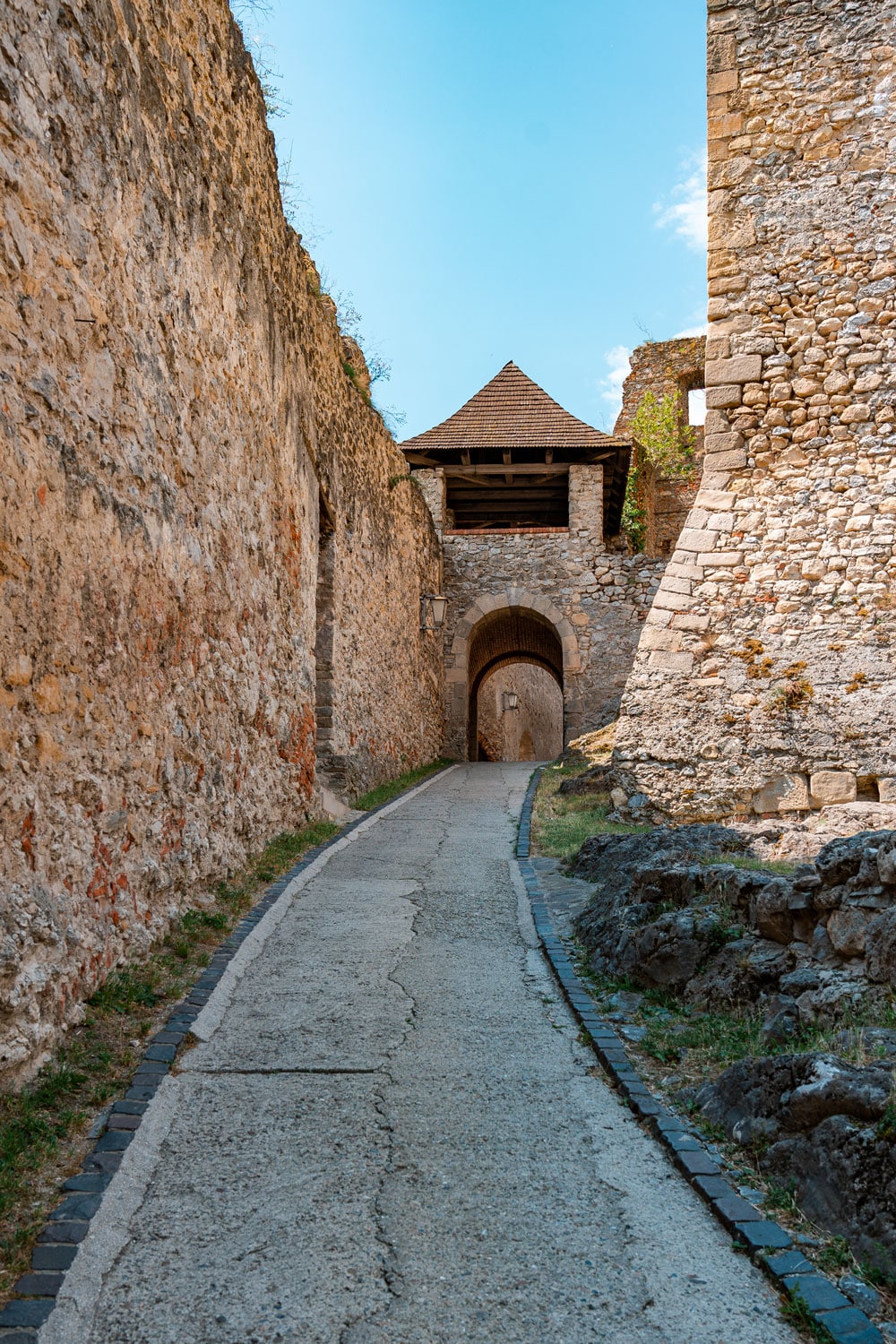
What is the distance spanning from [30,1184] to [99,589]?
2096 millimetres

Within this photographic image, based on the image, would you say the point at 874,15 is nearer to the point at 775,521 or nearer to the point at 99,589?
the point at 775,521

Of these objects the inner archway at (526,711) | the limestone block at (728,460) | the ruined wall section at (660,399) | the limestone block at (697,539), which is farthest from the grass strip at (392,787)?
the inner archway at (526,711)

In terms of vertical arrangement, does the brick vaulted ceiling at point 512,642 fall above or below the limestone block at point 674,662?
above

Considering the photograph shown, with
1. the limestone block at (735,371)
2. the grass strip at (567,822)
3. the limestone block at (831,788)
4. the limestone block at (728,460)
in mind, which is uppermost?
the limestone block at (735,371)

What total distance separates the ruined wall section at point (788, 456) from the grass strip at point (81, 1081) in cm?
416

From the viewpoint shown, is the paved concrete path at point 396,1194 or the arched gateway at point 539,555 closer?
the paved concrete path at point 396,1194

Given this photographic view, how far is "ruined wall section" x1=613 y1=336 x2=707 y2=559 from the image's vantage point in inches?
837

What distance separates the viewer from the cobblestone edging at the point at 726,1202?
1.99 meters

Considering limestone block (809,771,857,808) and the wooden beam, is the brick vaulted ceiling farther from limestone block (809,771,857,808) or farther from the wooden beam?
limestone block (809,771,857,808)

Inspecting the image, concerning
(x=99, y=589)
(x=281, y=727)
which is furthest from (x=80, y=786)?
(x=281, y=727)

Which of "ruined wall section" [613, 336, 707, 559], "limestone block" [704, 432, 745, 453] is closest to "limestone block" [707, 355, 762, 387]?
"limestone block" [704, 432, 745, 453]

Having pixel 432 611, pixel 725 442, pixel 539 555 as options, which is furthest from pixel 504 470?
pixel 725 442

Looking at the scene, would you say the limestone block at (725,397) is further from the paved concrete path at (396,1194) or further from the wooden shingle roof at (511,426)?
the wooden shingle roof at (511,426)

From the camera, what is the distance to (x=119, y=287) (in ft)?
13.5
